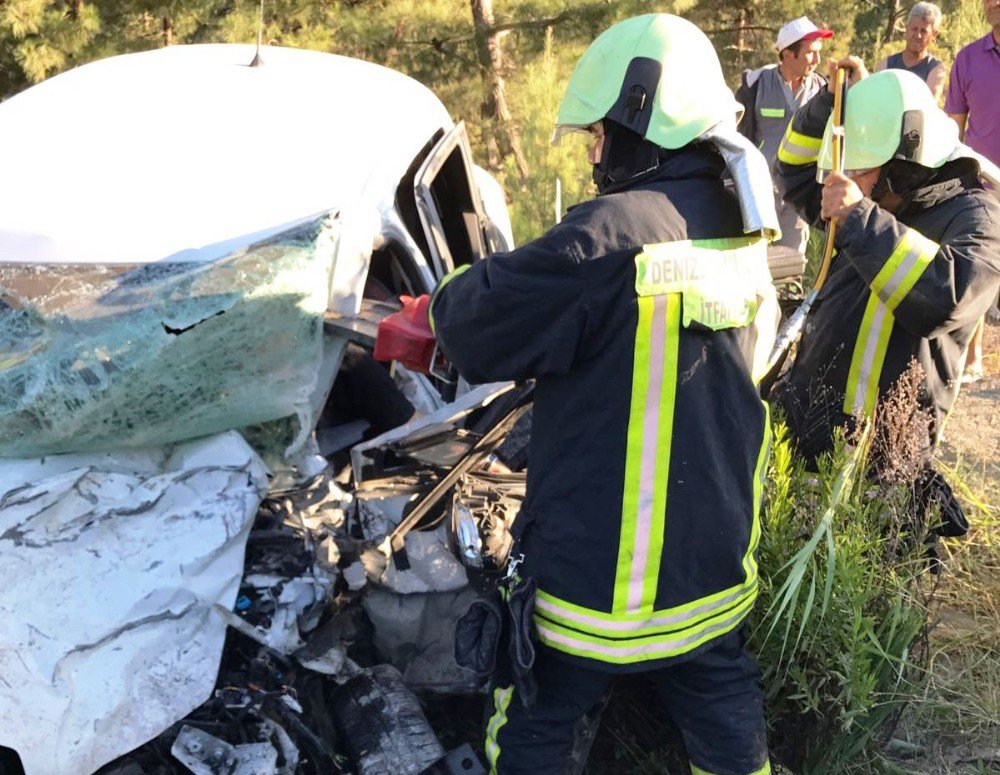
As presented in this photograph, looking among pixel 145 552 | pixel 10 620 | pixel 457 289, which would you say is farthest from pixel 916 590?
pixel 10 620

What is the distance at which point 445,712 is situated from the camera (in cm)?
300

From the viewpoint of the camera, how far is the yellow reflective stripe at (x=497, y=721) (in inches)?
91.2

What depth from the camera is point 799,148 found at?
135 inches

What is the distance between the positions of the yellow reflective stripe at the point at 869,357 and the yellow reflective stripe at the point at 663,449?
1.20 meters

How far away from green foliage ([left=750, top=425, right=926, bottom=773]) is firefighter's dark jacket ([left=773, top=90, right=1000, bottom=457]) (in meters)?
0.31

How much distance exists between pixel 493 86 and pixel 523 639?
27.6 ft

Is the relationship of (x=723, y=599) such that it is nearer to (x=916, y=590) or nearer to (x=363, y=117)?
(x=916, y=590)

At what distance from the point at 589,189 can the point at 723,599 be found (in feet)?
19.4

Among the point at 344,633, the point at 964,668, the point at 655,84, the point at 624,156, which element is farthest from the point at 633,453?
the point at 964,668

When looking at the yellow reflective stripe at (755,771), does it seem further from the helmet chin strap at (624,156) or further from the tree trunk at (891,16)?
the tree trunk at (891,16)

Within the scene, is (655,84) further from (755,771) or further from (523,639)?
(755,771)

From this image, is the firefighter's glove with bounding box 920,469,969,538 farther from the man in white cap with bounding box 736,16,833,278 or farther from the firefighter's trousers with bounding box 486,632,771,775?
the man in white cap with bounding box 736,16,833,278

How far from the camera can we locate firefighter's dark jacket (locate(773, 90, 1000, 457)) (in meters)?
2.77

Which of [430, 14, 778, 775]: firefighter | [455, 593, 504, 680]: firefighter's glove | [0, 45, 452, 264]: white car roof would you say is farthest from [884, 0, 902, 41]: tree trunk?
[455, 593, 504, 680]: firefighter's glove
